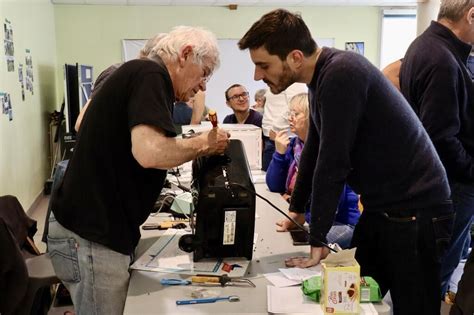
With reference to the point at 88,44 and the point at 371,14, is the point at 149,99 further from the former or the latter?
the point at 371,14

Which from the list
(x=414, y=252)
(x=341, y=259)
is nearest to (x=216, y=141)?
(x=341, y=259)

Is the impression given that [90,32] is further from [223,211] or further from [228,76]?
[223,211]

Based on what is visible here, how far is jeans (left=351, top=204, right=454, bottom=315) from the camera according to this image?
1.44 meters

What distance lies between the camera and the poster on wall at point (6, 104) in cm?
390

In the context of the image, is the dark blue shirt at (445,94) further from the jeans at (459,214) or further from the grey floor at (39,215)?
the grey floor at (39,215)

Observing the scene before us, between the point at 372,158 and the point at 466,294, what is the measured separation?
0.46 meters

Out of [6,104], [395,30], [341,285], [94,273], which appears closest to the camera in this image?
[341,285]

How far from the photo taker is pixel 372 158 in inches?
55.9

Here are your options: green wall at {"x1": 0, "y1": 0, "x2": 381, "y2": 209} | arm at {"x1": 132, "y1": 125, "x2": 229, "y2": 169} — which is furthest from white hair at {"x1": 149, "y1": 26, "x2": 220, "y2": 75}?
green wall at {"x1": 0, "y1": 0, "x2": 381, "y2": 209}

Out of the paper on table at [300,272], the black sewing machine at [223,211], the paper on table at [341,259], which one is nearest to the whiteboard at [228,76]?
the black sewing machine at [223,211]

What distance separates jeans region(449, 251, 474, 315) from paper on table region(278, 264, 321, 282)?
0.40 meters

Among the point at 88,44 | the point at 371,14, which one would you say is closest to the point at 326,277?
the point at 88,44

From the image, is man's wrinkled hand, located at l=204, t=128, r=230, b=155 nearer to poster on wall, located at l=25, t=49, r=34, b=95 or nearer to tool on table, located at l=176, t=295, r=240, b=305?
tool on table, located at l=176, t=295, r=240, b=305

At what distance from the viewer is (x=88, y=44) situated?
7.40m
